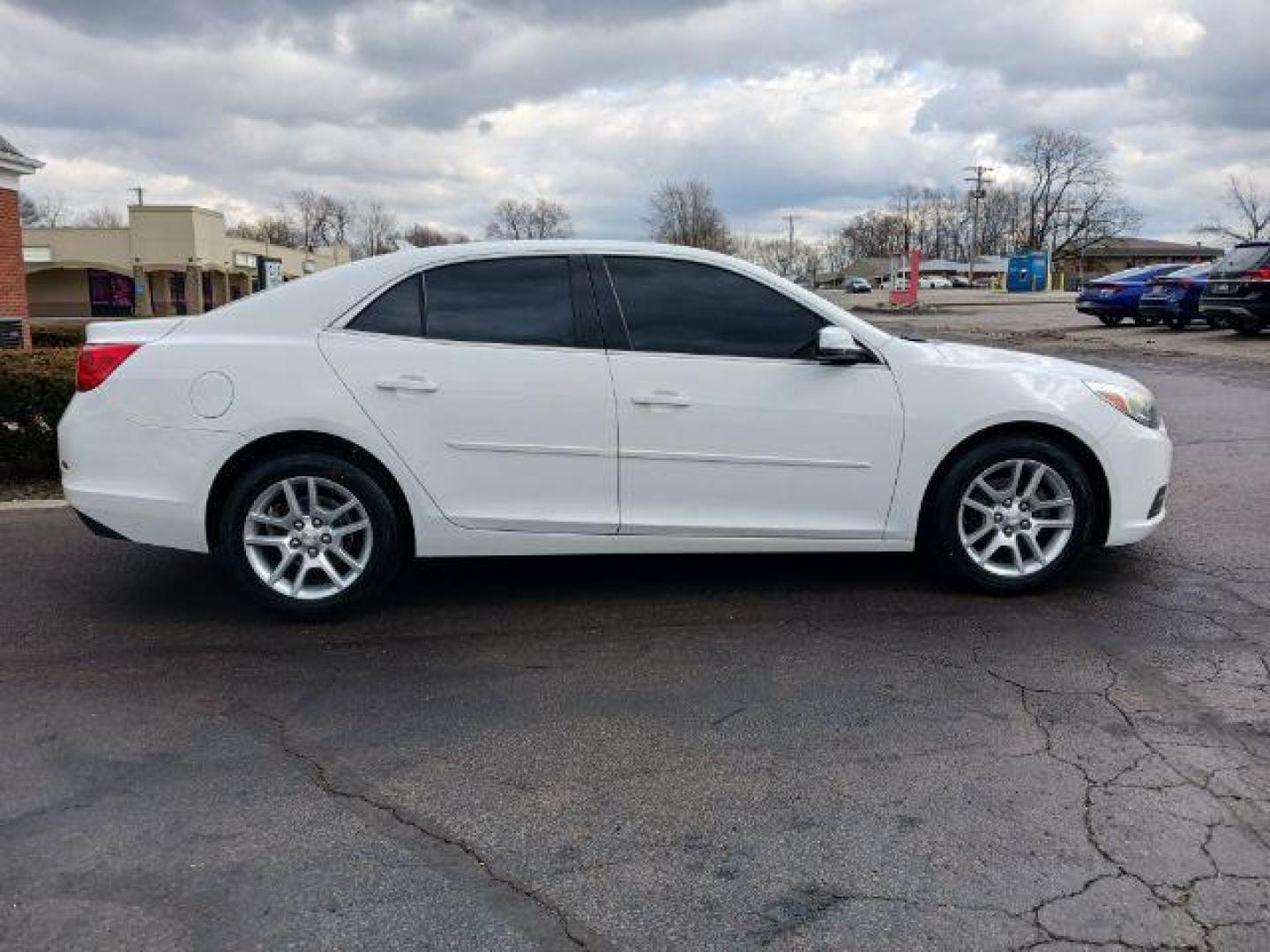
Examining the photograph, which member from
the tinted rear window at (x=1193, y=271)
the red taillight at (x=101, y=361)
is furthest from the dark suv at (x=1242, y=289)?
the red taillight at (x=101, y=361)

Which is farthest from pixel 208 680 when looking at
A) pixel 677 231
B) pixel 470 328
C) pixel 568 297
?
pixel 677 231

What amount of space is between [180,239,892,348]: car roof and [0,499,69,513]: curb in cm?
306

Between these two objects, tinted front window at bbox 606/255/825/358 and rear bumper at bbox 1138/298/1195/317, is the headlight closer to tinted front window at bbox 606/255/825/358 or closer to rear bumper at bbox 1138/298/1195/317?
tinted front window at bbox 606/255/825/358

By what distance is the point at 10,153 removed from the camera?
1864 cm

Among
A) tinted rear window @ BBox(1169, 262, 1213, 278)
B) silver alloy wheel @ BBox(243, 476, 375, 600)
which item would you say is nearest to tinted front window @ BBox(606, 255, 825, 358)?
silver alloy wheel @ BBox(243, 476, 375, 600)

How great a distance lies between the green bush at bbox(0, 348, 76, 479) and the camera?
23.6 feet

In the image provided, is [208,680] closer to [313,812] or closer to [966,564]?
[313,812]

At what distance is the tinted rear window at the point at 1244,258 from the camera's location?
62.1 feet

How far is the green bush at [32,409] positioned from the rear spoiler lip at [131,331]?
8.84 ft

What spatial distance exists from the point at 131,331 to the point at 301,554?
128 cm

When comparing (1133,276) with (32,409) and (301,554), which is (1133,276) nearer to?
(32,409)

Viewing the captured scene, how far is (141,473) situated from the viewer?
4.55m

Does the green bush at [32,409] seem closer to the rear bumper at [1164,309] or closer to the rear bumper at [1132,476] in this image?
the rear bumper at [1132,476]

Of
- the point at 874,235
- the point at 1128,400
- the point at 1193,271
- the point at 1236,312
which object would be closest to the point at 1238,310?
the point at 1236,312
